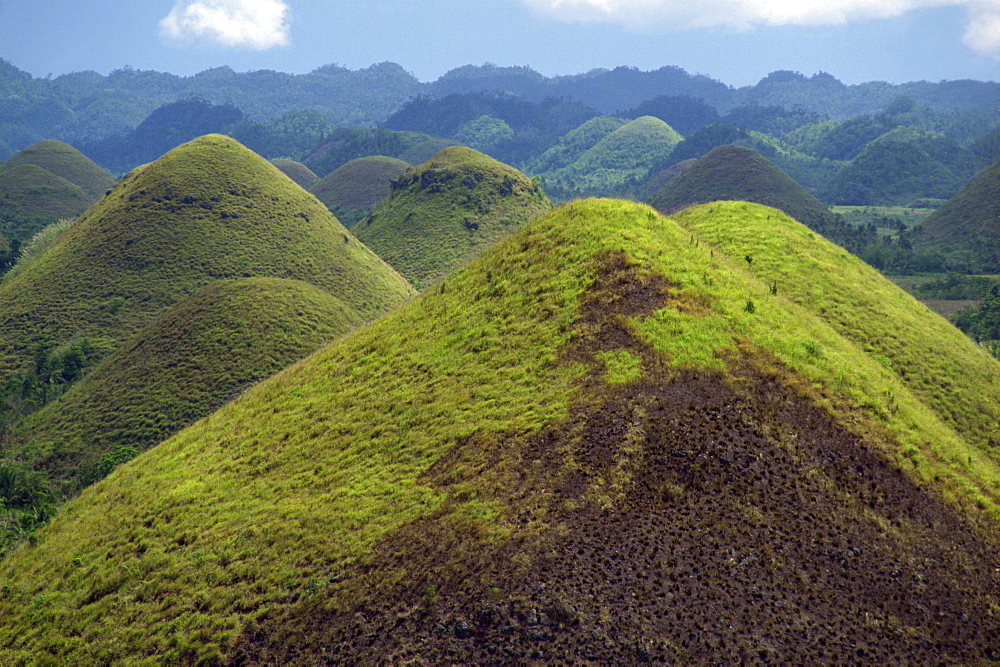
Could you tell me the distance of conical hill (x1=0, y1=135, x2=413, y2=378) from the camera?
65250 millimetres

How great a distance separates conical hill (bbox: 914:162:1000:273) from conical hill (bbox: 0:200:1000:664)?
110 meters

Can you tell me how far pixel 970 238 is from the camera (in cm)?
11856

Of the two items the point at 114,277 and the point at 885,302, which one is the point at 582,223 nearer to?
the point at 885,302

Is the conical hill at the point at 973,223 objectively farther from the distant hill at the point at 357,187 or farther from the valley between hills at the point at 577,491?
the distant hill at the point at 357,187

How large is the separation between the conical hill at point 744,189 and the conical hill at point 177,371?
3994 inches

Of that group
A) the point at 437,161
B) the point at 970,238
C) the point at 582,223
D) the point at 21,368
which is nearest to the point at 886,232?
the point at 970,238

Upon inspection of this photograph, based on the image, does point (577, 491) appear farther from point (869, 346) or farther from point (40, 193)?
point (40, 193)

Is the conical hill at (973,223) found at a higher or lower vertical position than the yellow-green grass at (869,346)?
lower

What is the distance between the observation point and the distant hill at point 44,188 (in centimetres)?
13088

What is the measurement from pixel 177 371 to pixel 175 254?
90.3 feet

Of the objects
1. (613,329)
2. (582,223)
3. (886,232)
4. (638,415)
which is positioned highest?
(582,223)

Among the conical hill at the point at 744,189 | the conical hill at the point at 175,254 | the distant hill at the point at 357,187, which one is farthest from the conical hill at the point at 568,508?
the distant hill at the point at 357,187

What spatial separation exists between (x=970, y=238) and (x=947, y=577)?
423ft

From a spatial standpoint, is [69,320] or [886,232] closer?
[69,320]
